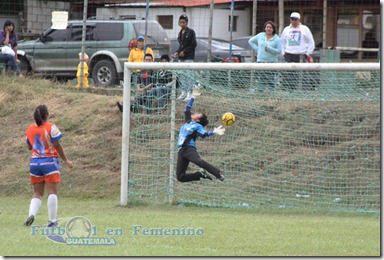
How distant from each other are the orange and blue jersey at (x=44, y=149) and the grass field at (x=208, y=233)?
82 cm

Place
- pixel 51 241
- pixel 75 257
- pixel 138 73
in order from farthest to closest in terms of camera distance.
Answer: pixel 138 73 < pixel 51 241 < pixel 75 257

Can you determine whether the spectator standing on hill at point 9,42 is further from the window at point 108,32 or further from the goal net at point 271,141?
the goal net at point 271,141

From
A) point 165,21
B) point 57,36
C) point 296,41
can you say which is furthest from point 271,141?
point 165,21

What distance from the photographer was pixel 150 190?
14594mm

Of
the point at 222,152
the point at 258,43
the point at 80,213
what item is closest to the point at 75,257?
the point at 80,213

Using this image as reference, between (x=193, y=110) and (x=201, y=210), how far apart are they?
291 centimetres

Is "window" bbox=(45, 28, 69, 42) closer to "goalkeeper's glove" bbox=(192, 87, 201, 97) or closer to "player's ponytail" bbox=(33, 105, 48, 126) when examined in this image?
"goalkeeper's glove" bbox=(192, 87, 201, 97)

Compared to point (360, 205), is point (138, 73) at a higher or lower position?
higher

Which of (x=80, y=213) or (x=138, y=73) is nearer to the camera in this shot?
(x=80, y=213)

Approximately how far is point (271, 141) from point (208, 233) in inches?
203

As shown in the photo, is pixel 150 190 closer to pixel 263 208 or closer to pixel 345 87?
pixel 263 208

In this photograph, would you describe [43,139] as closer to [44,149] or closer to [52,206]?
[44,149]

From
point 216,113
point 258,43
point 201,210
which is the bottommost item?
point 201,210

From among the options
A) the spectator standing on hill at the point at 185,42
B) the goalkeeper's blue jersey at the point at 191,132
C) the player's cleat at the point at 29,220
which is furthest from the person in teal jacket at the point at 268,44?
the player's cleat at the point at 29,220
